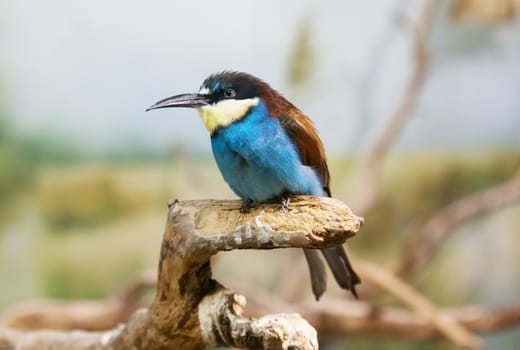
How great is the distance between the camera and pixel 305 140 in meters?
1.18

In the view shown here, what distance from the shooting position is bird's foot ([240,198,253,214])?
110 cm

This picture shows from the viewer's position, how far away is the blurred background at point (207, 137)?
2223mm

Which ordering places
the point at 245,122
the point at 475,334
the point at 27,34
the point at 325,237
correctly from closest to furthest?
the point at 325,237, the point at 245,122, the point at 27,34, the point at 475,334

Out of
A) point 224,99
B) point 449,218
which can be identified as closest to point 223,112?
point 224,99

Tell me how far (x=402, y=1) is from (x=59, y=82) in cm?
132

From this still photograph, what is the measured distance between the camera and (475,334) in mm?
2385

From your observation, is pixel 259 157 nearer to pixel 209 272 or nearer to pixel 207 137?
pixel 209 272

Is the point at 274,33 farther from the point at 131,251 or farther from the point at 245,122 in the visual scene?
the point at 245,122

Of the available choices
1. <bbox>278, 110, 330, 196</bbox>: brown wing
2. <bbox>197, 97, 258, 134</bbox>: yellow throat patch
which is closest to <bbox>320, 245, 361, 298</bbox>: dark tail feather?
<bbox>278, 110, 330, 196</bbox>: brown wing

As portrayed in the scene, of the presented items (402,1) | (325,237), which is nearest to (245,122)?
Result: (325,237)

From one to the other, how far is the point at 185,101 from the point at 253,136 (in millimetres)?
137

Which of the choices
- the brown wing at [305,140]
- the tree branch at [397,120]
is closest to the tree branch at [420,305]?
the tree branch at [397,120]

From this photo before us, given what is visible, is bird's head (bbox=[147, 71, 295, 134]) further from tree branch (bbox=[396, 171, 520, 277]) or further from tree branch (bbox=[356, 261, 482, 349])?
tree branch (bbox=[396, 171, 520, 277])

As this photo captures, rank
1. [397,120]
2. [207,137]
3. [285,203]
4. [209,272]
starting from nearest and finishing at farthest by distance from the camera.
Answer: [285,203]
[209,272]
[207,137]
[397,120]
